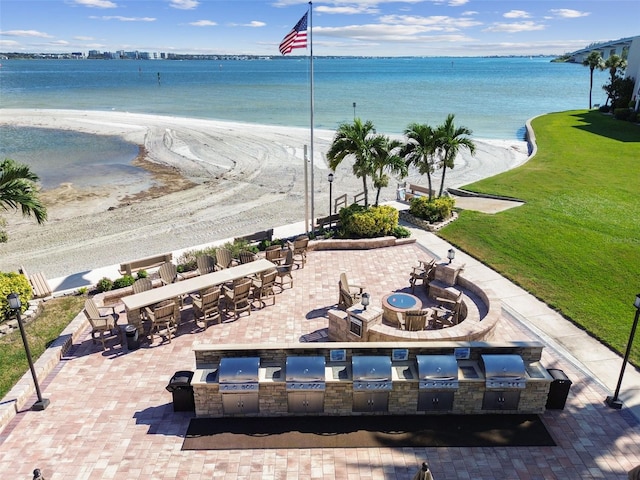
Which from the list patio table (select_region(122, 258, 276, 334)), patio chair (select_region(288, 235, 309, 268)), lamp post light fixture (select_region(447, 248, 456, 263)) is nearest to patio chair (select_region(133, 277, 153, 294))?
patio table (select_region(122, 258, 276, 334))

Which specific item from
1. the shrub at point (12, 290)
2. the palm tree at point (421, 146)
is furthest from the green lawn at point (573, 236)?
the shrub at point (12, 290)

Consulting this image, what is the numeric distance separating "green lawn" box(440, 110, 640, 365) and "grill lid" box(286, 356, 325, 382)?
7.75 metres

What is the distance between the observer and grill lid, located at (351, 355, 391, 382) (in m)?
8.92

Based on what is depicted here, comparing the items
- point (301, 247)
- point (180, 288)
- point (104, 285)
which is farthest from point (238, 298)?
point (104, 285)

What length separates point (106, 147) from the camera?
141ft

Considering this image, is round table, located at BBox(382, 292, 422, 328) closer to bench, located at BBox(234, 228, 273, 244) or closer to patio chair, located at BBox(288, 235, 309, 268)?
patio chair, located at BBox(288, 235, 309, 268)

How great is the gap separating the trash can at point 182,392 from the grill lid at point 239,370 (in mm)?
771

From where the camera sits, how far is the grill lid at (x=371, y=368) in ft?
29.3

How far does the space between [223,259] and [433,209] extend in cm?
996

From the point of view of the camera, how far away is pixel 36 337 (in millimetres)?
12125

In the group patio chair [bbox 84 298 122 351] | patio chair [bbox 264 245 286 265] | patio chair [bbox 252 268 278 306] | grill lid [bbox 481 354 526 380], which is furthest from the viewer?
patio chair [bbox 264 245 286 265]

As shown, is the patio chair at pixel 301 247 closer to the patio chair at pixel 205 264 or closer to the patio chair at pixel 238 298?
the patio chair at pixel 205 264

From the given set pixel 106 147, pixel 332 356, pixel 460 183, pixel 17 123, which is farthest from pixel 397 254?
pixel 17 123

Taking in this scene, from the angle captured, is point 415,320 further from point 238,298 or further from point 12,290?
point 12,290
